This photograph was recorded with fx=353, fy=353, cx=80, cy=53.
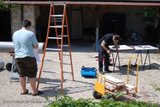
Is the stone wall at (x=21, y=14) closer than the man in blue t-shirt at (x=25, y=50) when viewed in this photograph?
No

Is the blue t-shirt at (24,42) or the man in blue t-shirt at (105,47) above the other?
the blue t-shirt at (24,42)

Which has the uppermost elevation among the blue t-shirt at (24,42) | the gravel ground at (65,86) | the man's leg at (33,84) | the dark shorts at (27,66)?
the blue t-shirt at (24,42)

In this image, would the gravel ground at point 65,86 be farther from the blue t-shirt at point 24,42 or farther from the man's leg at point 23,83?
the blue t-shirt at point 24,42

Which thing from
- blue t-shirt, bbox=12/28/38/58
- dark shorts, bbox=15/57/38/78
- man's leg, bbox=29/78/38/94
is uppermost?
blue t-shirt, bbox=12/28/38/58

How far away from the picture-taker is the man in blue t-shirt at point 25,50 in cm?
913

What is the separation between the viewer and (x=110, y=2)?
61.2 ft

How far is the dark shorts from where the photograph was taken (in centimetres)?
926

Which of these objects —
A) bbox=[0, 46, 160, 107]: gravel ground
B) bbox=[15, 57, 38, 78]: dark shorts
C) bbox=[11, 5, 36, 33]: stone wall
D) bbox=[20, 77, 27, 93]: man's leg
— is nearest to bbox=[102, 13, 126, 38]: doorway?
bbox=[11, 5, 36, 33]: stone wall

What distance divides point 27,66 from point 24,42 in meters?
0.66

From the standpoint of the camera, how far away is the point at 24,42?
9117 mm

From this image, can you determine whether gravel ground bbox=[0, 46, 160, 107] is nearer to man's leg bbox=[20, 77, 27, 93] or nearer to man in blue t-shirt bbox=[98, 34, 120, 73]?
man's leg bbox=[20, 77, 27, 93]

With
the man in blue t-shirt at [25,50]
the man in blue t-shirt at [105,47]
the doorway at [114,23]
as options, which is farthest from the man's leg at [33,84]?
the doorway at [114,23]

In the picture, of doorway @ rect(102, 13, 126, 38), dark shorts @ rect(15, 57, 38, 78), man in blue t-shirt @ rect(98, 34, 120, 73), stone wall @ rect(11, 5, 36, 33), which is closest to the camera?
dark shorts @ rect(15, 57, 38, 78)

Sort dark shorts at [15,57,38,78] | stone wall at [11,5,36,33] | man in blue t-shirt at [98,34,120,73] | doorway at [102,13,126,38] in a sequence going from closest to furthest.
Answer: dark shorts at [15,57,38,78] < man in blue t-shirt at [98,34,120,73] < stone wall at [11,5,36,33] < doorway at [102,13,126,38]
